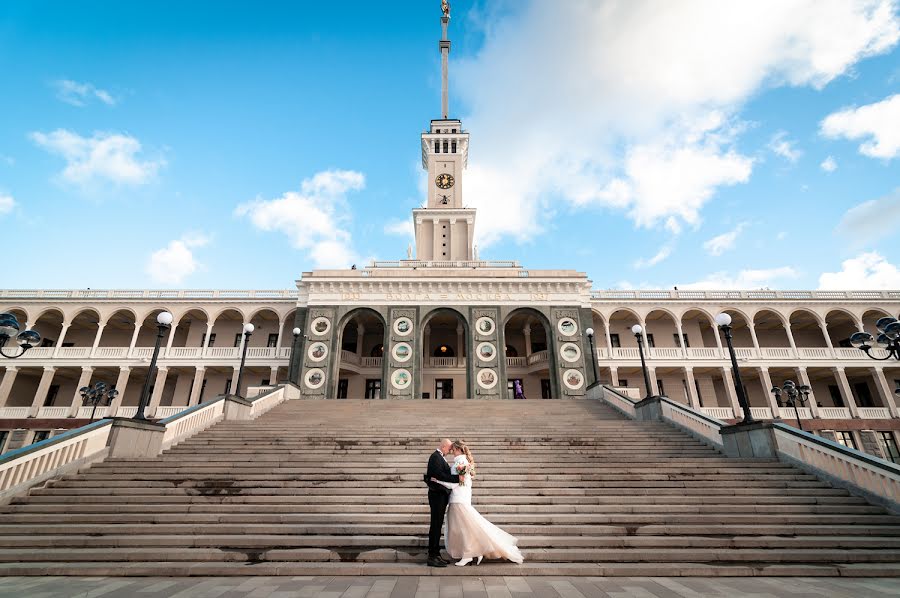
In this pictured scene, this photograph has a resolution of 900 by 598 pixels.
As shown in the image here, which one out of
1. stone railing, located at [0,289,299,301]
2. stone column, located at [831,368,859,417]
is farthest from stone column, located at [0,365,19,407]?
stone column, located at [831,368,859,417]

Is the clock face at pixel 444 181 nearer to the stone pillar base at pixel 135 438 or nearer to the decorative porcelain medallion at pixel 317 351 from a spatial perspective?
the decorative porcelain medallion at pixel 317 351

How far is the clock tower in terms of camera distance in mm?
36375

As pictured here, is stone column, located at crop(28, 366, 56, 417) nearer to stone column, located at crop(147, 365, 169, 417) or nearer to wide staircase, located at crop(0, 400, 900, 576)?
stone column, located at crop(147, 365, 169, 417)

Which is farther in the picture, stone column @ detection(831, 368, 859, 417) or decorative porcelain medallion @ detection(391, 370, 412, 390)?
stone column @ detection(831, 368, 859, 417)

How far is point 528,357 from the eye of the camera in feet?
96.6

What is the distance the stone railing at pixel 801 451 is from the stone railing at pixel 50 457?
16.6 m

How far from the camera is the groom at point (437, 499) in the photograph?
5.77m

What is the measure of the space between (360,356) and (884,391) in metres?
36.0

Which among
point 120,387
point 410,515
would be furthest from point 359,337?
point 410,515

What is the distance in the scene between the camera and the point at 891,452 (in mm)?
25672

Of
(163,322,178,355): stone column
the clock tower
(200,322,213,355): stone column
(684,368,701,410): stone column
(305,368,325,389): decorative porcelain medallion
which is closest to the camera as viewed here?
(305,368,325,389): decorative porcelain medallion

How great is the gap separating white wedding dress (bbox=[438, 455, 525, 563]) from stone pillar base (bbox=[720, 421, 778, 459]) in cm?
840

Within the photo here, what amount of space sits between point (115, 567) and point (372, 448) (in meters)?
6.17

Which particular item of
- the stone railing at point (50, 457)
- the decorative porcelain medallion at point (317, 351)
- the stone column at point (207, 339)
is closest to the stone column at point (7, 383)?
the stone column at point (207, 339)
